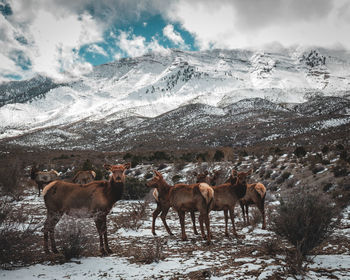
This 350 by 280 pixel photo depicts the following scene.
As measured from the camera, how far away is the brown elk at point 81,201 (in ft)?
16.7

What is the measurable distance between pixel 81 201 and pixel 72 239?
30.3 inches

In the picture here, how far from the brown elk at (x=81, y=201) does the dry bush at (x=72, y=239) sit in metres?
0.20

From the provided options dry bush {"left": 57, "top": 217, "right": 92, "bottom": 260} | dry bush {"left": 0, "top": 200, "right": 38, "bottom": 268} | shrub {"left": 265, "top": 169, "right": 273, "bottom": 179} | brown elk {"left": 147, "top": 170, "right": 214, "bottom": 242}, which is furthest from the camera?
shrub {"left": 265, "top": 169, "right": 273, "bottom": 179}

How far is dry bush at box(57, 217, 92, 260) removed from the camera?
477 cm

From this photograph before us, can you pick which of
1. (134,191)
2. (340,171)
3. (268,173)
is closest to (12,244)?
(134,191)

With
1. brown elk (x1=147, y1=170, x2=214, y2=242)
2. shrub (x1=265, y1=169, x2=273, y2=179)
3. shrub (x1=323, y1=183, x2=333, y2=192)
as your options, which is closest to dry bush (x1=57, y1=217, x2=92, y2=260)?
brown elk (x1=147, y1=170, x2=214, y2=242)

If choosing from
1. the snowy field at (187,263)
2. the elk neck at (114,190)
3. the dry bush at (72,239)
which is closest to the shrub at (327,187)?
the snowy field at (187,263)

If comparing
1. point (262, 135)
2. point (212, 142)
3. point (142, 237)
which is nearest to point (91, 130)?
point (212, 142)

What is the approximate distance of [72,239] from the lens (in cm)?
475

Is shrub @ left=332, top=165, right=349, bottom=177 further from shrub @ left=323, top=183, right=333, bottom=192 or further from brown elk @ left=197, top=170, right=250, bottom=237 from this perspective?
brown elk @ left=197, top=170, right=250, bottom=237

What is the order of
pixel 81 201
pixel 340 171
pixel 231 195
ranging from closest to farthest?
1. pixel 81 201
2. pixel 231 195
3. pixel 340 171

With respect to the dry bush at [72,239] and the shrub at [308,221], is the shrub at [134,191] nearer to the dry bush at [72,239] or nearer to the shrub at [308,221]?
the dry bush at [72,239]

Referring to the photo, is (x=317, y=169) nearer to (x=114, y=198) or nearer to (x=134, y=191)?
(x=134, y=191)

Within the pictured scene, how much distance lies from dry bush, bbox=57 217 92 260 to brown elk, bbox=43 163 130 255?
197 millimetres
